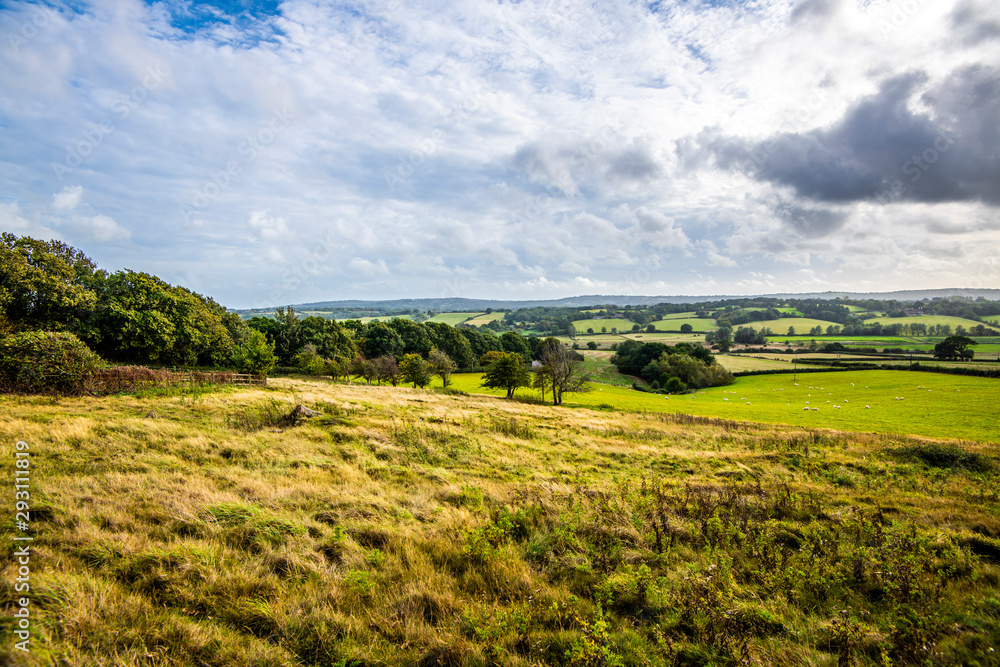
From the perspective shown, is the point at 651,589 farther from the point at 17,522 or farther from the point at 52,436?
the point at 52,436

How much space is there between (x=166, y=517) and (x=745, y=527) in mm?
9980

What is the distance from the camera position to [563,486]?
9.49 metres

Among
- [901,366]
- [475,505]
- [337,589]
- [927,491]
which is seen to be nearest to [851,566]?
[475,505]

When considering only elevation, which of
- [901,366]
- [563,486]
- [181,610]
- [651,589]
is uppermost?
[181,610]

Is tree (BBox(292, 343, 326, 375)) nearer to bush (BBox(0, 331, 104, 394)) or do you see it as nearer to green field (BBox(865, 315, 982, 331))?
bush (BBox(0, 331, 104, 394))

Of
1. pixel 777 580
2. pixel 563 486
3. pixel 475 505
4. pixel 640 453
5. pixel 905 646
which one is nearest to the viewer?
pixel 905 646

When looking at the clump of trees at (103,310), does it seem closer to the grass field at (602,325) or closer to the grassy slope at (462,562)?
the grassy slope at (462,562)

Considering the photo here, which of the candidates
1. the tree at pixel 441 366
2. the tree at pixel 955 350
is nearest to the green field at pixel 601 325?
the tree at pixel 955 350

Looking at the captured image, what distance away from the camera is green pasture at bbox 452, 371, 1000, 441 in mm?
32344

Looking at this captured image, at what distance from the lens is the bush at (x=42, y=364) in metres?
17.1

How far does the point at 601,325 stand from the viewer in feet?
509

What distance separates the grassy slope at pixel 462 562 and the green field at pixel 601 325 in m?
141

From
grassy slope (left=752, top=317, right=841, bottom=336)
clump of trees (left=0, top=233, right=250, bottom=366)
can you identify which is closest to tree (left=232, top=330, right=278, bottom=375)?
clump of trees (left=0, top=233, right=250, bottom=366)

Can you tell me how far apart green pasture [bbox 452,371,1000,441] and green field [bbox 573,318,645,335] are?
78.2 metres
